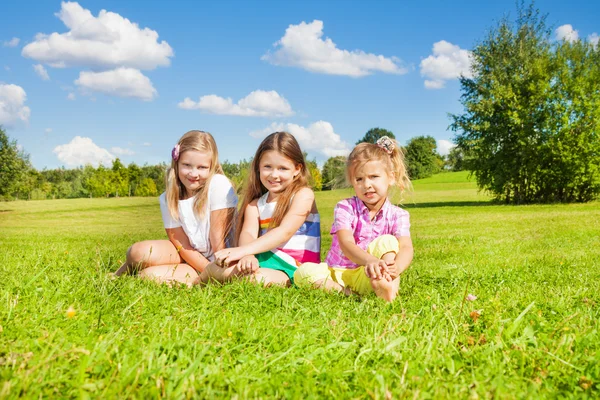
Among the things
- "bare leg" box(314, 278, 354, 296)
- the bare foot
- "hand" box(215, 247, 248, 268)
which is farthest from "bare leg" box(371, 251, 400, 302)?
"hand" box(215, 247, 248, 268)

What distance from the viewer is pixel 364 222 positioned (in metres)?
4.48

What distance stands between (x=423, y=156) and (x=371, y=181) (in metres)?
73.0

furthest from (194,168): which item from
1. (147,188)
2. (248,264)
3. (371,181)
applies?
(147,188)

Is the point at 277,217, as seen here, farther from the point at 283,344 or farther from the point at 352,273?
the point at 283,344

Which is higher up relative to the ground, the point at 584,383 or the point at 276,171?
the point at 276,171

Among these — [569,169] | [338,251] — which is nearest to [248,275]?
[338,251]

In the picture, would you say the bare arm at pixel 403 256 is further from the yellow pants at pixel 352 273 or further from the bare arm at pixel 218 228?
the bare arm at pixel 218 228

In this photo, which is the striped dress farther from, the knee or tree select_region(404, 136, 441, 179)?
tree select_region(404, 136, 441, 179)

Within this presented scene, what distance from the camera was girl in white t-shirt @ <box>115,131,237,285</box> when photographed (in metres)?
4.72

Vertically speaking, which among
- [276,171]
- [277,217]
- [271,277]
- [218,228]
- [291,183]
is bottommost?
[271,277]

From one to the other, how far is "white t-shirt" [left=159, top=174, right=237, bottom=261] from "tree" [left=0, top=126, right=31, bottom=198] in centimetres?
3824

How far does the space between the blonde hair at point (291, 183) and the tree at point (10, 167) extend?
127ft

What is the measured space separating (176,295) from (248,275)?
590 mm

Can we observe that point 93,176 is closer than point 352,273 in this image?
No
